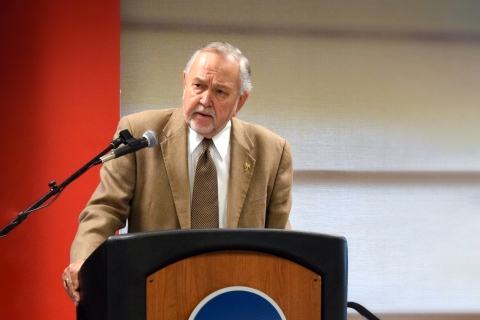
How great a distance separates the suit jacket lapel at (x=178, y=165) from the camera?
1890mm

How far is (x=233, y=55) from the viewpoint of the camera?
2.05 meters

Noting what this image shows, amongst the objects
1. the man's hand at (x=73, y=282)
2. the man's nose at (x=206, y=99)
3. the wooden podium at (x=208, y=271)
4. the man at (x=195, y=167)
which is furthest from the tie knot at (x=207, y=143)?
the wooden podium at (x=208, y=271)

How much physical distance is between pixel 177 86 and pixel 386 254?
1.48 meters

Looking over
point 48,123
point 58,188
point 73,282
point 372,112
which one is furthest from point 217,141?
point 372,112

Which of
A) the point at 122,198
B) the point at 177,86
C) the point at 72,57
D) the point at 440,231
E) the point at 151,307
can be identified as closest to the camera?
the point at 151,307

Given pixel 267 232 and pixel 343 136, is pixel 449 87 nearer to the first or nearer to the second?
pixel 343 136

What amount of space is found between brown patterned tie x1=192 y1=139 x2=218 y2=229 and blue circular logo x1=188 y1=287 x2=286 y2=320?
0.86 meters

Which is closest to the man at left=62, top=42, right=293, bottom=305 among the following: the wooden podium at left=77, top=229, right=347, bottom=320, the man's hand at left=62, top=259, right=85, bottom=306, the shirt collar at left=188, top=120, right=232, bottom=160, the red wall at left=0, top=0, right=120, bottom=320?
the shirt collar at left=188, top=120, right=232, bottom=160

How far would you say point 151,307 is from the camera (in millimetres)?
1027

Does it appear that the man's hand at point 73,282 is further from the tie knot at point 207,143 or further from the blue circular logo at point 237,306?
the tie knot at point 207,143

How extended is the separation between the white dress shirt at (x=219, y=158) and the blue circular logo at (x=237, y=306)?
2.94 ft

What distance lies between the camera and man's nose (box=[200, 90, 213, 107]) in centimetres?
196

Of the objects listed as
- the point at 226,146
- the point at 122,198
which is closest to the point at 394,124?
the point at 226,146

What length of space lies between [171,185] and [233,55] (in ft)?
1.62
